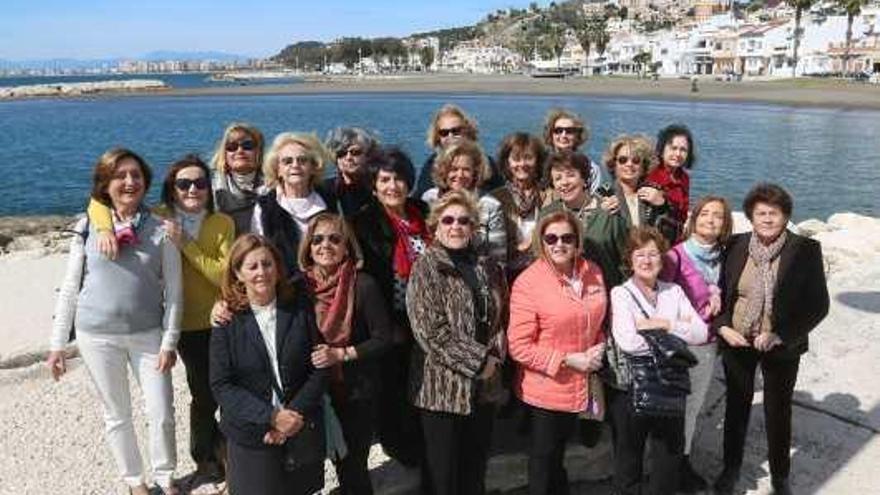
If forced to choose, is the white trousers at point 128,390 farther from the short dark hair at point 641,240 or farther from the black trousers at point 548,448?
the short dark hair at point 641,240

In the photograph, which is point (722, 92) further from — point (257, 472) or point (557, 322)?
point (257, 472)

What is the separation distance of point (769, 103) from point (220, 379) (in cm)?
6224

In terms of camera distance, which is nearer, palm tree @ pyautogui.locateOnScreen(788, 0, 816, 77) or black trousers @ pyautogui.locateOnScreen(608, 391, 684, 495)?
black trousers @ pyautogui.locateOnScreen(608, 391, 684, 495)

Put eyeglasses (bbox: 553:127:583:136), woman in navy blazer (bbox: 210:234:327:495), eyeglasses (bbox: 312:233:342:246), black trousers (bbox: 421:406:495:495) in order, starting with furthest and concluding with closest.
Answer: eyeglasses (bbox: 553:127:583:136) → black trousers (bbox: 421:406:495:495) → eyeglasses (bbox: 312:233:342:246) → woman in navy blazer (bbox: 210:234:327:495)

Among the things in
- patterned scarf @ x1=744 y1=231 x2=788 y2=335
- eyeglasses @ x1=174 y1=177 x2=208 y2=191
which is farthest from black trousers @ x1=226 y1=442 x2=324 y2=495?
patterned scarf @ x1=744 y1=231 x2=788 y2=335

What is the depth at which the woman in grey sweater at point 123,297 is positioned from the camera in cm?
426

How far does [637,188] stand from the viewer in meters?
5.13

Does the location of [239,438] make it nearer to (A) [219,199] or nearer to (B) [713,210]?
(A) [219,199]

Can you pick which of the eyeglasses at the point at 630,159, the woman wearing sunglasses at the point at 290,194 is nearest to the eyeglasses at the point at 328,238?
the woman wearing sunglasses at the point at 290,194

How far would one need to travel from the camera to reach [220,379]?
3.75m

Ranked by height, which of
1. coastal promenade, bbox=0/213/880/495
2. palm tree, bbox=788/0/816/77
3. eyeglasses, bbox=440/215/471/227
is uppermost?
palm tree, bbox=788/0/816/77

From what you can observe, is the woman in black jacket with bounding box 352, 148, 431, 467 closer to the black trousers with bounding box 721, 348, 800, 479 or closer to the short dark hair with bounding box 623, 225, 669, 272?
the short dark hair with bounding box 623, 225, 669, 272

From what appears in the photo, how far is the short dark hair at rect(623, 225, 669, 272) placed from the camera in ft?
14.3

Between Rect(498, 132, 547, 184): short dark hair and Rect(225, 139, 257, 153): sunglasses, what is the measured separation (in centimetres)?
167
